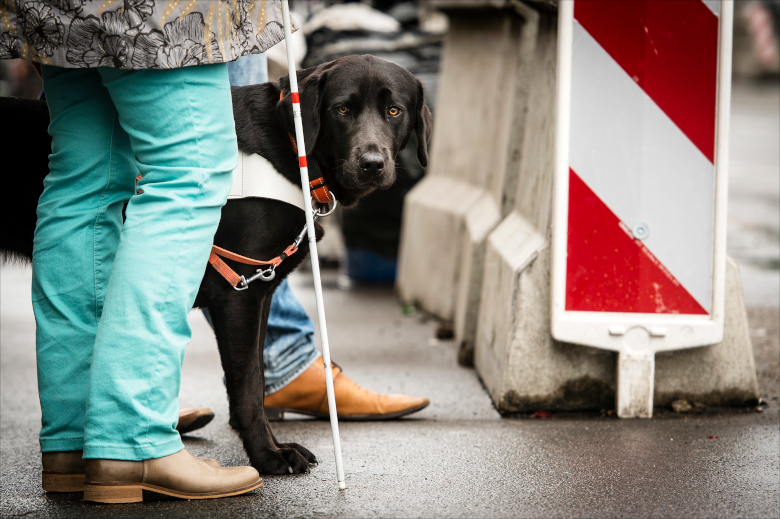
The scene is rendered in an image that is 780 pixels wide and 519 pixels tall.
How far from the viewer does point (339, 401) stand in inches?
111

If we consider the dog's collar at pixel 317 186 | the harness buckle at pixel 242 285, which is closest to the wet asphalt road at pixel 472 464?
the harness buckle at pixel 242 285

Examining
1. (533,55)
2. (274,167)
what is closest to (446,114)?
(533,55)

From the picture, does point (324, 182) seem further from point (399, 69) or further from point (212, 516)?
point (212, 516)

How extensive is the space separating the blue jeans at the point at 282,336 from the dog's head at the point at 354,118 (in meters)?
0.37

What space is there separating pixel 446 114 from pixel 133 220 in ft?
10.6

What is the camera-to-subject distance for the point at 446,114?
4863 millimetres

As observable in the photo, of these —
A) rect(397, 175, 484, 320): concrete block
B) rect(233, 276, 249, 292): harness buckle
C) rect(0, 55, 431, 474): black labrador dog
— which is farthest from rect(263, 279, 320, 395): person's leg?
rect(397, 175, 484, 320): concrete block

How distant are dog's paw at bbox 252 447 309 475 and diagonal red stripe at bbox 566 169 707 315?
3.59 feet

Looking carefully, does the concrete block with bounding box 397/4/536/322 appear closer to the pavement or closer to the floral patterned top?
the pavement

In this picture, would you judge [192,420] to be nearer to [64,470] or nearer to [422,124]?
[64,470]

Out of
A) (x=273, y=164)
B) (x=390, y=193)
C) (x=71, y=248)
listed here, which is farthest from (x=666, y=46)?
(x=390, y=193)

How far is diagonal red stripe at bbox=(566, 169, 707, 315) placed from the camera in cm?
278

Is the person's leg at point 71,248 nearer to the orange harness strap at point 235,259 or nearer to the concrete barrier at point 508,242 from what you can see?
the orange harness strap at point 235,259

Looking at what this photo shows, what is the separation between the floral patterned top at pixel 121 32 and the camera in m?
1.79
